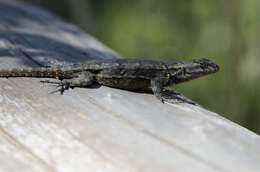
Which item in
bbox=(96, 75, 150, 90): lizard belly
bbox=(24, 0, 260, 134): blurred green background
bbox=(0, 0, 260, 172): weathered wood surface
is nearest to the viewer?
bbox=(0, 0, 260, 172): weathered wood surface

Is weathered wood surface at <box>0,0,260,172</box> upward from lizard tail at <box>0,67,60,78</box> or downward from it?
downward

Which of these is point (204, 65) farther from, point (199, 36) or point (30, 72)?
point (199, 36)

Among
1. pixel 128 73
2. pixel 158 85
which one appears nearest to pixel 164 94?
pixel 158 85

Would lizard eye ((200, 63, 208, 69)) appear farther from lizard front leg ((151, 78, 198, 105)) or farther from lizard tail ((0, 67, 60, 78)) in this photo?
lizard tail ((0, 67, 60, 78))

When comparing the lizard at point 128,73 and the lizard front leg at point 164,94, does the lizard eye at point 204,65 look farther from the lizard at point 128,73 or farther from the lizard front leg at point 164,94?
the lizard front leg at point 164,94

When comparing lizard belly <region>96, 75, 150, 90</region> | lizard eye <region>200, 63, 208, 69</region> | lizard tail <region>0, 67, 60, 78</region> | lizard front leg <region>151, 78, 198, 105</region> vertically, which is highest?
lizard tail <region>0, 67, 60, 78</region>

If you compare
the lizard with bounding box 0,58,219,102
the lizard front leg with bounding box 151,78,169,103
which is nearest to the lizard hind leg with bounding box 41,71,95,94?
the lizard with bounding box 0,58,219,102

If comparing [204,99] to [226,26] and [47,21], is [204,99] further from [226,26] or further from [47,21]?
[47,21]
